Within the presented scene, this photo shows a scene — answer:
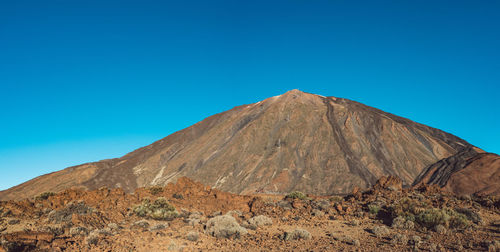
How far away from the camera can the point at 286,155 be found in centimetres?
6644

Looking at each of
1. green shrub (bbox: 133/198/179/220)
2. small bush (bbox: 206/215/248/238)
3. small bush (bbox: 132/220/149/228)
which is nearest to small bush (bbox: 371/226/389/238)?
small bush (bbox: 206/215/248/238)

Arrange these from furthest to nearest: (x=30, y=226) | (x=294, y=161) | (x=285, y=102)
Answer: (x=285, y=102) → (x=294, y=161) → (x=30, y=226)

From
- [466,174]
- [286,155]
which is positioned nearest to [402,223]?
[466,174]

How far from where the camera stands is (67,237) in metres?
10.3

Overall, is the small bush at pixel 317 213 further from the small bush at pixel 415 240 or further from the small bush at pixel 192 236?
the small bush at pixel 192 236

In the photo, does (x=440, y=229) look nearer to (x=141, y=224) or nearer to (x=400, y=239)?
(x=400, y=239)

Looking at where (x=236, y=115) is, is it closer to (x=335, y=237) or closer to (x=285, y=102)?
(x=285, y=102)

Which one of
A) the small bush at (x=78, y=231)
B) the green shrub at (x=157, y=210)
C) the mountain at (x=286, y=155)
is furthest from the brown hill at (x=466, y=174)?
the small bush at (x=78, y=231)

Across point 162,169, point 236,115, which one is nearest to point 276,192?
point 162,169

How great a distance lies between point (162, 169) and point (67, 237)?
218 feet

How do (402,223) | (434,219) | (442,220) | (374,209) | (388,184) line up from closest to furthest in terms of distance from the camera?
(442,220)
(434,219)
(402,223)
(374,209)
(388,184)

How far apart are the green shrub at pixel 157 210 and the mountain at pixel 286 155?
41.8 metres

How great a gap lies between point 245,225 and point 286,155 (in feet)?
180

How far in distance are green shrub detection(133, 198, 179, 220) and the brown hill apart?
46.7m
